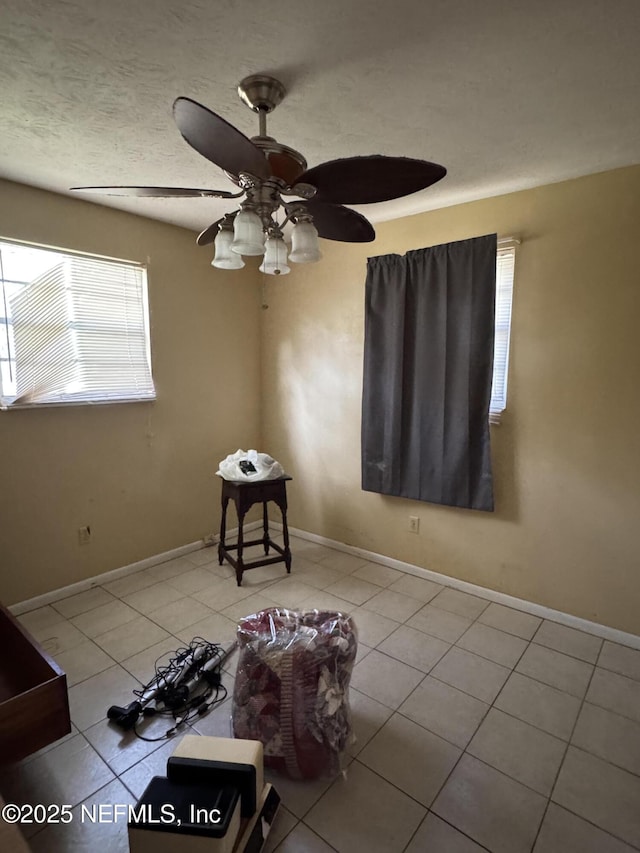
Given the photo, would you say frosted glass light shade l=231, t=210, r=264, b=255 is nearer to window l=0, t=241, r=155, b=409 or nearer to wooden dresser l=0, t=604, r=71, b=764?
wooden dresser l=0, t=604, r=71, b=764

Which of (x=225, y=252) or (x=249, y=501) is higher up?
(x=225, y=252)

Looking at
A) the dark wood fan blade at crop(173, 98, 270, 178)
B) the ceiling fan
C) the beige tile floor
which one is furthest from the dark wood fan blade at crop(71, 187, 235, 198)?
the beige tile floor

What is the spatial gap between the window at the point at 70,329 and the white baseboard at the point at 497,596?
183 cm

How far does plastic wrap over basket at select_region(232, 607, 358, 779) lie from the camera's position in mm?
1460

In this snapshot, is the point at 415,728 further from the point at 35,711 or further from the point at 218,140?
the point at 218,140

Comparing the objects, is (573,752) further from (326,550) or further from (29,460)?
(29,460)

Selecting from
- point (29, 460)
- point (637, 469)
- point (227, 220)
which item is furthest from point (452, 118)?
point (29, 460)

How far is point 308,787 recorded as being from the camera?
1471mm

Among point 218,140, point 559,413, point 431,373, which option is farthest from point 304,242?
point 559,413

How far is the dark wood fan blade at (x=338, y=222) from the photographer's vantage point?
1.48 metres

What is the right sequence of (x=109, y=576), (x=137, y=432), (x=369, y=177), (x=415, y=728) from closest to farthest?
1. (x=369, y=177)
2. (x=415, y=728)
3. (x=109, y=576)
4. (x=137, y=432)

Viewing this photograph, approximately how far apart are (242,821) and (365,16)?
7.46 ft

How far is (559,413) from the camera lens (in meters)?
2.36

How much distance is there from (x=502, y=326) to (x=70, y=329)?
2.58m
